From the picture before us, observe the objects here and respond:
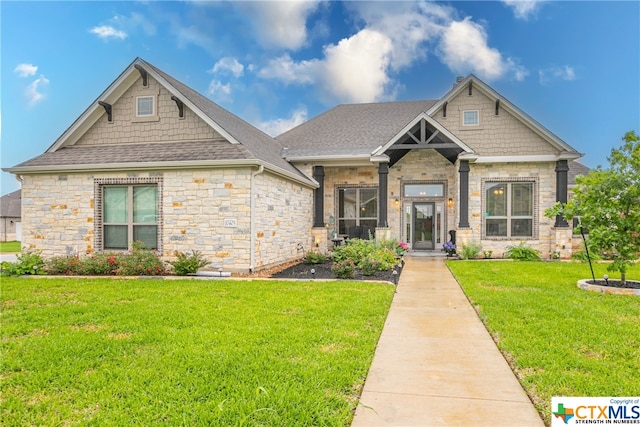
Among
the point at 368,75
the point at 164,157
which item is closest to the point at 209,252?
the point at 164,157

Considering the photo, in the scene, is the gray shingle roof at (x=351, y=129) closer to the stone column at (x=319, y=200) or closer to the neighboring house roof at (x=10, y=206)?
the stone column at (x=319, y=200)

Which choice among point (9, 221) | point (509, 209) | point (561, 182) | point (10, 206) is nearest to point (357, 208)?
point (509, 209)

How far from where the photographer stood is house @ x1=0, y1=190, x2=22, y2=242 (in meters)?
32.6

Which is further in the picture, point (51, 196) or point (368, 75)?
point (368, 75)

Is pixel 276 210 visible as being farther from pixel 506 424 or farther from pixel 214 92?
pixel 214 92

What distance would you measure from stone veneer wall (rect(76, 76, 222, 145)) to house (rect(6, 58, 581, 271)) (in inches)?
1.2

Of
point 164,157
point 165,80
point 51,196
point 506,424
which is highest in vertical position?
point 165,80

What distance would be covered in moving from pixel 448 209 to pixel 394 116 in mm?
4893

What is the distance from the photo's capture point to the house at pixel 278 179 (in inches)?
391

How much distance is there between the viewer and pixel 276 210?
11.1m

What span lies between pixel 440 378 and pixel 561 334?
6.99 ft

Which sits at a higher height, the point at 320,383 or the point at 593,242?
the point at 593,242

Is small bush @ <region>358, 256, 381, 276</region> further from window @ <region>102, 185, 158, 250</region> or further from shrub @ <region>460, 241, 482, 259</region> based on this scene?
window @ <region>102, 185, 158, 250</region>

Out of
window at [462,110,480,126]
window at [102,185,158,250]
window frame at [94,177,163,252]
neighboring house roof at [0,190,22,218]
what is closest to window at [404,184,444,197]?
window at [462,110,480,126]
